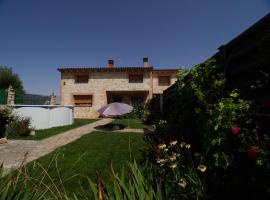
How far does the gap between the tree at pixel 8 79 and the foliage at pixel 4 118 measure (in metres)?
35.2

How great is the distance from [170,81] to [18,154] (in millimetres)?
21993

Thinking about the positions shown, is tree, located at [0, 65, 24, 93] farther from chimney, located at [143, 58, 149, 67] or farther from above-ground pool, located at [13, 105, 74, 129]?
above-ground pool, located at [13, 105, 74, 129]

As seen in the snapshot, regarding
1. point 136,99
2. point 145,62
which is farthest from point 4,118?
point 145,62

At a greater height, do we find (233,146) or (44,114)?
(44,114)

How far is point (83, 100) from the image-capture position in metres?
27.1

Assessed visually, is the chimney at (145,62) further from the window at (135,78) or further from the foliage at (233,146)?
the foliage at (233,146)

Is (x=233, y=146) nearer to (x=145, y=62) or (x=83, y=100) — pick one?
(x=83, y=100)

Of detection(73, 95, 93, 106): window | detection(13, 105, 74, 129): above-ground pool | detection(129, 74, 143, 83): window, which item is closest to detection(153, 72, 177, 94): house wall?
detection(129, 74, 143, 83): window

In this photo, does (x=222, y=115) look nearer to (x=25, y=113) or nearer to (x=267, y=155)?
(x=267, y=155)

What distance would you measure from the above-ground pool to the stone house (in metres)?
10.9

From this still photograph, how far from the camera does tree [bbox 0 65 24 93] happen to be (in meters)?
42.1

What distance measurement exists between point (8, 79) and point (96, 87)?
24.0m

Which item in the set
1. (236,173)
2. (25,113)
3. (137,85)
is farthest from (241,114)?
(137,85)

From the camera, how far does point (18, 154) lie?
6.87 m
